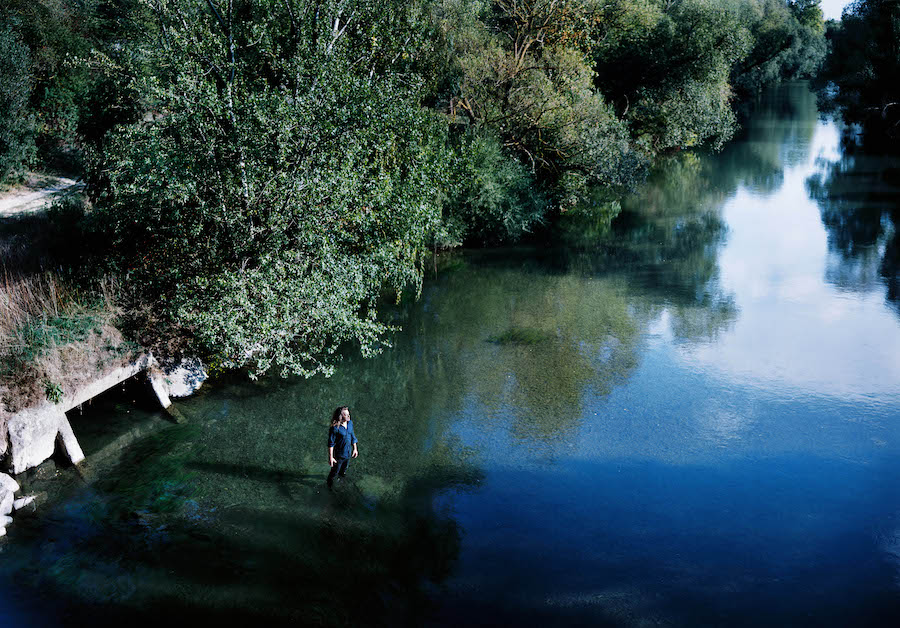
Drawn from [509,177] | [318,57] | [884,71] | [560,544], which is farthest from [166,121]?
[884,71]

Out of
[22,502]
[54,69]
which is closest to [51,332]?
[22,502]

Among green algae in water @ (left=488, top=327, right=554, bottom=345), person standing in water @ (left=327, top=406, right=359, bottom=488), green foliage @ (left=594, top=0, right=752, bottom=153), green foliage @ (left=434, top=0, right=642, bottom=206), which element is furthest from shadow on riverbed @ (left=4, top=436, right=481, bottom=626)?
green foliage @ (left=594, top=0, right=752, bottom=153)

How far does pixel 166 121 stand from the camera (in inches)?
564

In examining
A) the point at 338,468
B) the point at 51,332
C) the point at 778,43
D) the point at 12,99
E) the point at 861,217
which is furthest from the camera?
the point at 778,43

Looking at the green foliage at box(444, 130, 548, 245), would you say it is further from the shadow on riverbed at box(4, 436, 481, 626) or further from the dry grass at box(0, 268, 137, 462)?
the shadow on riverbed at box(4, 436, 481, 626)

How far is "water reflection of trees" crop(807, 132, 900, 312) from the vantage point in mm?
22641

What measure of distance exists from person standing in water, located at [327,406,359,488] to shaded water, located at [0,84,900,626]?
0.47m

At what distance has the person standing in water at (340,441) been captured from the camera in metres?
11.5

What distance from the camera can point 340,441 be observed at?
11547 millimetres

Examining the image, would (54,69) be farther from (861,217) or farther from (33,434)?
(861,217)

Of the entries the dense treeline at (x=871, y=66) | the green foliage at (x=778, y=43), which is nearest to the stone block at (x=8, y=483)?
the dense treeline at (x=871, y=66)

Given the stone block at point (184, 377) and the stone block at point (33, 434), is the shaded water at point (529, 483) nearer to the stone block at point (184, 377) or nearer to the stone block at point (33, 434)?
the stone block at point (184, 377)

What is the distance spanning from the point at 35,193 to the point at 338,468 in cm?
2450

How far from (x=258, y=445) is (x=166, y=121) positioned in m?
7.10
